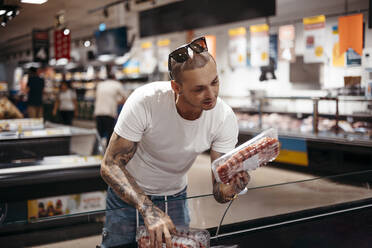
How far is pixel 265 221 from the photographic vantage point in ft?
6.07

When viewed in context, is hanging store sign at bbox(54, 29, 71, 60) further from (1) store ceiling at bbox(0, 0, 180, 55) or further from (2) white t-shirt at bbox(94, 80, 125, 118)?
(2) white t-shirt at bbox(94, 80, 125, 118)

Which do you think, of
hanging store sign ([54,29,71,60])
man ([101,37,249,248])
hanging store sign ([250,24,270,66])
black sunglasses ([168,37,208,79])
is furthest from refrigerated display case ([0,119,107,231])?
hanging store sign ([250,24,270,66])

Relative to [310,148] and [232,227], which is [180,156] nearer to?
[232,227]

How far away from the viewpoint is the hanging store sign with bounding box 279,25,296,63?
7.70 m

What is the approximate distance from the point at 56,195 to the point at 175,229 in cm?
332

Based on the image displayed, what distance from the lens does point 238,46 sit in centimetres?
881

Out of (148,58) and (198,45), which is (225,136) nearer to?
(198,45)

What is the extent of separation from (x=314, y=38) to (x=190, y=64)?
6.19 meters

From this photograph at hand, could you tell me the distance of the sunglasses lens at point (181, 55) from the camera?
1608 millimetres

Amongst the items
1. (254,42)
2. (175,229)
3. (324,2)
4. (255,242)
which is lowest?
(255,242)


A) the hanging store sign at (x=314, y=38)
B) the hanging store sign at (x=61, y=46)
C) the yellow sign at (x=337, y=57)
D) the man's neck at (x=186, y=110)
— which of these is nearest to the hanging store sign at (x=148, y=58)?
the hanging store sign at (x=61, y=46)

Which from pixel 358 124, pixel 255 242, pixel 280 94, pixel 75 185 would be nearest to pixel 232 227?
pixel 255 242

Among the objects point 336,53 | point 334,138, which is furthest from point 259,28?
point 334,138

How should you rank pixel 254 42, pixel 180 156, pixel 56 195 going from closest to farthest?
pixel 180 156
pixel 56 195
pixel 254 42
